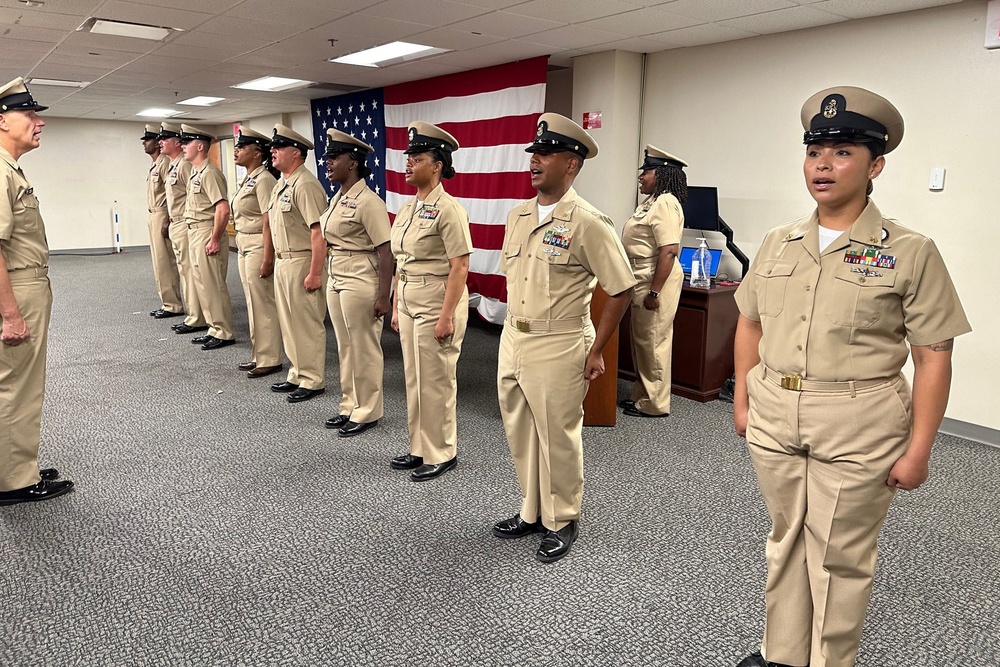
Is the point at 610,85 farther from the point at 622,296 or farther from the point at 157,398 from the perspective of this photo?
the point at 157,398

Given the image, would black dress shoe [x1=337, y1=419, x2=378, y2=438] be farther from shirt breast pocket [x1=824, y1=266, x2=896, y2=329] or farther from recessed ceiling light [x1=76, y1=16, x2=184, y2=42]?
recessed ceiling light [x1=76, y1=16, x2=184, y2=42]

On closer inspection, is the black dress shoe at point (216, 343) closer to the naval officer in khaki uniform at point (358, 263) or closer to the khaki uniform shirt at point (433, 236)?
the naval officer in khaki uniform at point (358, 263)

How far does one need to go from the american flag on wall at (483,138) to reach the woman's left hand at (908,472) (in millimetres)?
4951

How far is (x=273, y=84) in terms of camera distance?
8.22 meters

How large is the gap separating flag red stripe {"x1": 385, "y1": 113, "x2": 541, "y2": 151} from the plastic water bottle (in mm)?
1879

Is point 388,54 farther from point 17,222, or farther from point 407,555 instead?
point 407,555

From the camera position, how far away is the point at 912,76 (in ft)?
14.0

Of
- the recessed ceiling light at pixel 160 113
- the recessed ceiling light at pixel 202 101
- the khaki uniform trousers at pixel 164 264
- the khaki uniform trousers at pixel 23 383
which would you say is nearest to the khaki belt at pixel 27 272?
the khaki uniform trousers at pixel 23 383

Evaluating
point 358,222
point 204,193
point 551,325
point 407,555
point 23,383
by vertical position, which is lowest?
point 407,555

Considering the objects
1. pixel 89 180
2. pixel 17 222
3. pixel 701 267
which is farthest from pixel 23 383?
pixel 89 180

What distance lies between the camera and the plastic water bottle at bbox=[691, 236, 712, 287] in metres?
4.98

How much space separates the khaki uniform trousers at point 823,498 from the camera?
1685mm

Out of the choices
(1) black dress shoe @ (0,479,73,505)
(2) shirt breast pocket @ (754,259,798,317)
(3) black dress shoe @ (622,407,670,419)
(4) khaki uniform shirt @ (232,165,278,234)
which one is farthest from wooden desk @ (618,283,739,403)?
(1) black dress shoe @ (0,479,73,505)

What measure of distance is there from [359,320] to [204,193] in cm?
310
